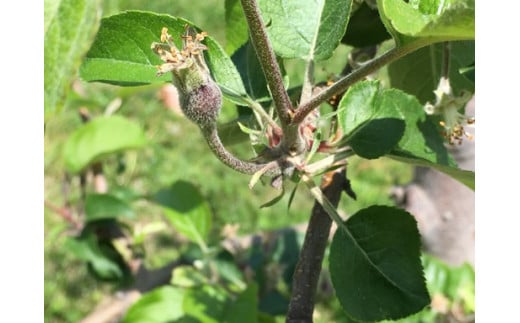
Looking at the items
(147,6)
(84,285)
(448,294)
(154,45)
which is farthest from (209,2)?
(154,45)

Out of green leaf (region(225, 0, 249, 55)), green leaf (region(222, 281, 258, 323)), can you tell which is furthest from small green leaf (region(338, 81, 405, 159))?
green leaf (region(222, 281, 258, 323))

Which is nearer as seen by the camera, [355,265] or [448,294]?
[355,265]

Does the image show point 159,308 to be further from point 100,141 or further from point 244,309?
point 100,141

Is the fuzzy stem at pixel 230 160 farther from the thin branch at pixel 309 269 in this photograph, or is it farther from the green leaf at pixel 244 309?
the green leaf at pixel 244 309

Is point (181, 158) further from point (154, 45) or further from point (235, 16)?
point (154, 45)

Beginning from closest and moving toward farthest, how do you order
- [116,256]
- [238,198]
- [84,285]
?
[116,256] → [84,285] → [238,198]

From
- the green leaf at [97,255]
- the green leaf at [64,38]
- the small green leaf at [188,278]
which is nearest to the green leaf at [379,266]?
the green leaf at [64,38]

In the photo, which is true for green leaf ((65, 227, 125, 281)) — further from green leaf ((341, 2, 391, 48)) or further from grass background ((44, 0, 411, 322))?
green leaf ((341, 2, 391, 48))
